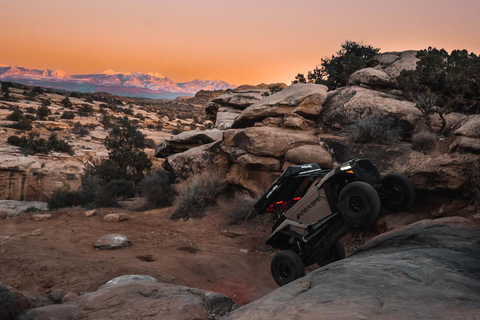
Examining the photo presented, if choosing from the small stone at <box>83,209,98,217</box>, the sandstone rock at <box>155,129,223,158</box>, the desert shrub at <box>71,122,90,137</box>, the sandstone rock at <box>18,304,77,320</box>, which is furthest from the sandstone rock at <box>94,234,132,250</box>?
the desert shrub at <box>71,122,90,137</box>

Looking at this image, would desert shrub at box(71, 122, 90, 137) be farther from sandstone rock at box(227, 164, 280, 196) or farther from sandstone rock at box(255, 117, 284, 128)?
sandstone rock at box(255, 117, 284, 128)

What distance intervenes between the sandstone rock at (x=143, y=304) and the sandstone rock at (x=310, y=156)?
6015 millimetres

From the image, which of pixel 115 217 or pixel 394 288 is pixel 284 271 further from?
pixel 115 217

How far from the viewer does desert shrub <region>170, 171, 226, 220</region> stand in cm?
1108

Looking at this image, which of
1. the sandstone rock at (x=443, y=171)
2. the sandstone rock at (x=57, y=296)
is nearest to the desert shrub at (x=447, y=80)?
the sandstone rock at (x=443, y=171)

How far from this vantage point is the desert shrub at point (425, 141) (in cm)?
767

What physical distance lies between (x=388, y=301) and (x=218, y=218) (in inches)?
320

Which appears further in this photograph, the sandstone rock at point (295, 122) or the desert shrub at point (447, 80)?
the sandstone rock at point (295, 122)

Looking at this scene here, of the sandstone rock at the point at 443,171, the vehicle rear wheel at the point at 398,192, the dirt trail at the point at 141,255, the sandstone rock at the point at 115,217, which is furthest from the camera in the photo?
the sandstone rock at the point at 115,217

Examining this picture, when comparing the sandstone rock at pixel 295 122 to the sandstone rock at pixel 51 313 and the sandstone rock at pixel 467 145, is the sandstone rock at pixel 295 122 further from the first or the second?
the sandstone rock at pixel 51 313

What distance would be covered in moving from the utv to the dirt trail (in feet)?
3.91

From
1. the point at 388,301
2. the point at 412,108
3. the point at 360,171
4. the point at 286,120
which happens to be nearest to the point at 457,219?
the point at 360,171

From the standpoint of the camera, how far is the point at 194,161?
13.5 m

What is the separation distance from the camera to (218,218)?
10461mm
